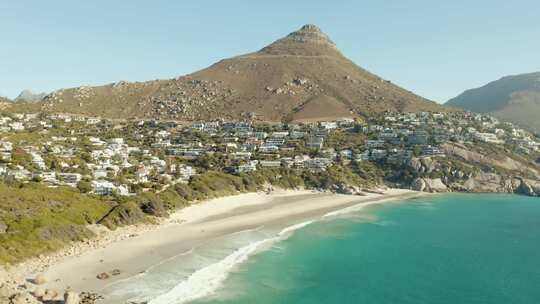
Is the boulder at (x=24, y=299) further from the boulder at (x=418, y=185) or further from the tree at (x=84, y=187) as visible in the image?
the boulder at (x=418, y=185)

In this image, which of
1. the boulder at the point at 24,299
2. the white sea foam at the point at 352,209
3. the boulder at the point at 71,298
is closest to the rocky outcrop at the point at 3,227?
the boulder at the point at 24,299

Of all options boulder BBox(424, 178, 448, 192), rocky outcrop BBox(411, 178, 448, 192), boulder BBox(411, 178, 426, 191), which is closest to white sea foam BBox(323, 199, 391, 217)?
boulder BBox(411, 178, 426, 191)

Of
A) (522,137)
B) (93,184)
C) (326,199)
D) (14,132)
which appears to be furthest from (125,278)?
(522,137)

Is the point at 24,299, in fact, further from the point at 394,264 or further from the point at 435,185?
the point at 435,185

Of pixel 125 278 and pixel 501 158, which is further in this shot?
pixel 501 158

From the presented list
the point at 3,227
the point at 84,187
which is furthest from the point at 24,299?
the point at 84,187

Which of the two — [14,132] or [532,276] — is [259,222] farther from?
[14,132]

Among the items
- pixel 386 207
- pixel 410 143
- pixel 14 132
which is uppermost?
pixel 14 132
